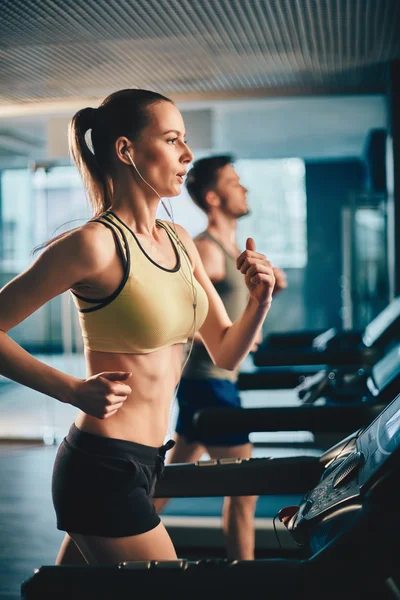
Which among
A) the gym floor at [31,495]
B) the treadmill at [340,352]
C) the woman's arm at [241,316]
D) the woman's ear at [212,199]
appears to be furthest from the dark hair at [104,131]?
the treadmill at [340,352]

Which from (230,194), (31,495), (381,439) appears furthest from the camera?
(31,495)

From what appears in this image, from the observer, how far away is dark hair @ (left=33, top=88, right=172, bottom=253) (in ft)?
4.51

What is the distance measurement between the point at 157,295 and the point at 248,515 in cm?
137

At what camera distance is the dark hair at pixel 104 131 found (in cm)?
137

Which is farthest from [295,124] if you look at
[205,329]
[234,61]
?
[205,329]

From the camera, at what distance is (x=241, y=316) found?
1.53 meters

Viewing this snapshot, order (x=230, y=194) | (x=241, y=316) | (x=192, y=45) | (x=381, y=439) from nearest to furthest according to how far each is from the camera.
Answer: (x=381, y=439) < (x=241, y=316) < (x=230, y=194) < (x=192, y=45)

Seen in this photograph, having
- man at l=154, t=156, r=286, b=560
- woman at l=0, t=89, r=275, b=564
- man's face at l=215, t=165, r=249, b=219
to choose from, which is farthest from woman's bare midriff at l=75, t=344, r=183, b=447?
man's face at l=215, t=165, r=249, b=219

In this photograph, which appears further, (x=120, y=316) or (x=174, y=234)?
(x=174, y=234)

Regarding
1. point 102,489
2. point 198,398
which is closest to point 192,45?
point 198,398

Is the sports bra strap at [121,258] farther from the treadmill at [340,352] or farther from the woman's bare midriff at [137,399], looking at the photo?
the treadmill at [340,352]

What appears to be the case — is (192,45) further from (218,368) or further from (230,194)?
(218,368)

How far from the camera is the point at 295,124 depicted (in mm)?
7930

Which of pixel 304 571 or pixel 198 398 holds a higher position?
pixel 198 398
